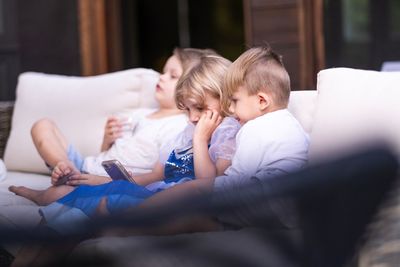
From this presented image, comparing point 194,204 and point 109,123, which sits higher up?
point 194,204

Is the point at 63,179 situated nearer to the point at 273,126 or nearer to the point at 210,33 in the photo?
the point at 273,126

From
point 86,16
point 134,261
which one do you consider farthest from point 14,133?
point 134,261

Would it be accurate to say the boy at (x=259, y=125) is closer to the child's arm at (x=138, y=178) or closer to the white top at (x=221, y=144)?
the white top at (x=221, y=144)

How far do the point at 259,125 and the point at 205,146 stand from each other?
0.27 metres

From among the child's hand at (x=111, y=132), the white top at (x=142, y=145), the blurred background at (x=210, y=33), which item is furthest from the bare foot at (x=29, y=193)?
the blurred background at (x=210, y=33)

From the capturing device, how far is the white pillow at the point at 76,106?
11.7ft

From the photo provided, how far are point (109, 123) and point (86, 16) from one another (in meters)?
2.65

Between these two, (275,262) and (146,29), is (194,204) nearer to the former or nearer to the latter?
(275,262)

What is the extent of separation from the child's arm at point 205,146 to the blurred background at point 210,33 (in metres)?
2.39

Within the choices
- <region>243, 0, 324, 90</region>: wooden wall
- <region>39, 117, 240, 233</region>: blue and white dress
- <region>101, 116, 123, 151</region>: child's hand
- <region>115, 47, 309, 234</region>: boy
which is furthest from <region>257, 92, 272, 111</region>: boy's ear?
<region>243, 0, 324, 90</region>: wooden wall

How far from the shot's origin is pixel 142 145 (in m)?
3.07

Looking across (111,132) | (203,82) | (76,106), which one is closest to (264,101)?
(203,82)

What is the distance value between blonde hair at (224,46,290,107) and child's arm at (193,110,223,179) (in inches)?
7.0

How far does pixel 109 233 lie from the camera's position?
108 centimetres
